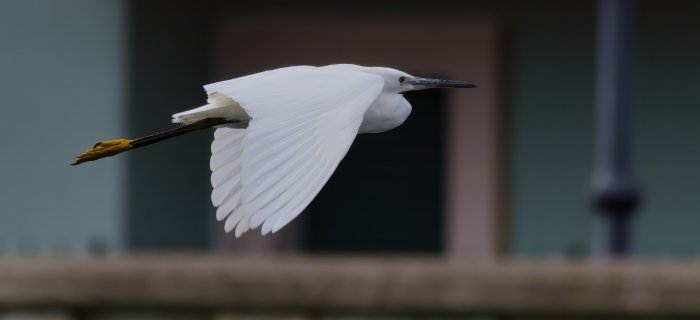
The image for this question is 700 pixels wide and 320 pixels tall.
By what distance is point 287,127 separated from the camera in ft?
9.07

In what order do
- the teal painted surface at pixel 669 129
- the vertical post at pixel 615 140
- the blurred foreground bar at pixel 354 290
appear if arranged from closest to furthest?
the blurred foreground bar at pixel 354 290
the vertical post at pixel 615 140
the teal painted surface at pixel 669 129

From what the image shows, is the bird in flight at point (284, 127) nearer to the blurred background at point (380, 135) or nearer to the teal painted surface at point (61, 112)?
the blurred background at point (380, 135)

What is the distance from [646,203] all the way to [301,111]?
16.2 ft

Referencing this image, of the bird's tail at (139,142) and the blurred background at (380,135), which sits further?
the blurred background at (380,135)

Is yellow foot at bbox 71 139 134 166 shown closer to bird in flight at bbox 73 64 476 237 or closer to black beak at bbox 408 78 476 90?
bird in flight at bbox 73 64 476 237

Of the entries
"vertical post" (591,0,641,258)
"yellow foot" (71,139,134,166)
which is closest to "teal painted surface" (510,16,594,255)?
"vertical post" (591,0,641,258)

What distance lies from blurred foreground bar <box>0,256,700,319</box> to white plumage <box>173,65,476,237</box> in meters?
1.46

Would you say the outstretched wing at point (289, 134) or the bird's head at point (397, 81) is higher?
the bird's head at point (397, 81)

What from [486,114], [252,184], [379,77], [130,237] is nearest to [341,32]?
[486,114]

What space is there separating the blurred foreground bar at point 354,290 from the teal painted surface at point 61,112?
1.95 meters

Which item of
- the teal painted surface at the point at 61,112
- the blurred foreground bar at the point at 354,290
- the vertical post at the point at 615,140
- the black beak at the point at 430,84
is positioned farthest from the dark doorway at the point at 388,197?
the black beak at the point at 430,84

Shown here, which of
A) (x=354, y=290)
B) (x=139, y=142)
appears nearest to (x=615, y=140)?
(x=354, y=290)

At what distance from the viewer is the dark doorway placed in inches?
311

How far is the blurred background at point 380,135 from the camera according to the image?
22.3 feet
